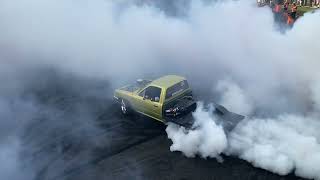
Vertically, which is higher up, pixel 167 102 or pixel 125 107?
pixel 167 102

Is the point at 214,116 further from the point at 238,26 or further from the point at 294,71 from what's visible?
the point at 238,26

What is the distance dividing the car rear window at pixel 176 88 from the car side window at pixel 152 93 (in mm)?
343

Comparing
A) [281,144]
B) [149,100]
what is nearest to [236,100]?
[149,100]

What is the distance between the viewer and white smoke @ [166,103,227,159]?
12.2m

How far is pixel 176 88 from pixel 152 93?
857 mm

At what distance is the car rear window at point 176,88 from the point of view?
1411 centimetres

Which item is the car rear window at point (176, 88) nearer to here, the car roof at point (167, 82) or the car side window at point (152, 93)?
the car roof at point (167, 82)

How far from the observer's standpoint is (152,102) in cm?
1421

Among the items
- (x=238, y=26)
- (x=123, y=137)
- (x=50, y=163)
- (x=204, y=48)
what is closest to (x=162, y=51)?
(x=204, y=48)

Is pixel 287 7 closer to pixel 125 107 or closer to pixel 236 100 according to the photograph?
pixel 236 100

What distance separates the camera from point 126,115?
51.6 feet

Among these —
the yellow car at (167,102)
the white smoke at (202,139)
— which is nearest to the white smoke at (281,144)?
the white smoke at (202,139)

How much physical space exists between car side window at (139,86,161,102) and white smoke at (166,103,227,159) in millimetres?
1518

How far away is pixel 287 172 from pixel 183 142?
3199mm
